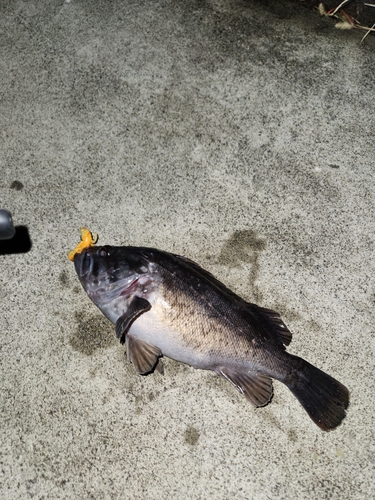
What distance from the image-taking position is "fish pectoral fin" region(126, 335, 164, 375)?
8.54 ft

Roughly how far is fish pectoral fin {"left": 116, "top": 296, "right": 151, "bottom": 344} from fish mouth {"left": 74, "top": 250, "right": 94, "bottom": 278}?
354 mm

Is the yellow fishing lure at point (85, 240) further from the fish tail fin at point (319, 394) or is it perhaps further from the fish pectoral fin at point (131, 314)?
the fish tail fin at point (319, 394)

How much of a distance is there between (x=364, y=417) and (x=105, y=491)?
4.87ft

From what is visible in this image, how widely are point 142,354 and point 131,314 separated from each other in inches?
10.4

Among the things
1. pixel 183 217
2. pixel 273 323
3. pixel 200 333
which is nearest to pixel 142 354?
pixel 200 333

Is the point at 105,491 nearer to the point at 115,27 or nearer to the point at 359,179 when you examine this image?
the point at 359,179

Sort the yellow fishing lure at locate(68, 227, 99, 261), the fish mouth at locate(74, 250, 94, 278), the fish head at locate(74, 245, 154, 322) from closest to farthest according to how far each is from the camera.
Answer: the fish head at locate(74, 245, 154, 322) < the fish mouth at locate(74, 250, 94, 278) < the yellow fishing lure at locate(68, 227, 99, 261)

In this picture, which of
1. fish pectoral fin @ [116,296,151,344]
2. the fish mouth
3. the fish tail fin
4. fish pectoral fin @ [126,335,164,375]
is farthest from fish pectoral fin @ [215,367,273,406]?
the fish mouth

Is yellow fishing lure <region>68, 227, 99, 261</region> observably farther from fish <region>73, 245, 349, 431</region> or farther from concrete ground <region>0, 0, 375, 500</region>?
fish <region>73, 245, 349, 431</region>

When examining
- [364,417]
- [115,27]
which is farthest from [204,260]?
[115,27]

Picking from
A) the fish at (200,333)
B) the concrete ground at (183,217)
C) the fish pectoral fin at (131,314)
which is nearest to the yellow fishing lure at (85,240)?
the concrete ground at (183,217)

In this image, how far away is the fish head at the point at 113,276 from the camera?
262 cm

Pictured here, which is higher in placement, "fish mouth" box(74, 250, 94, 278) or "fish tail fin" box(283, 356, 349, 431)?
"fish tail fin" box(283, 356, 349, 431)

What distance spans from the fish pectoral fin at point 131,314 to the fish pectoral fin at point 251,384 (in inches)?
21.5
